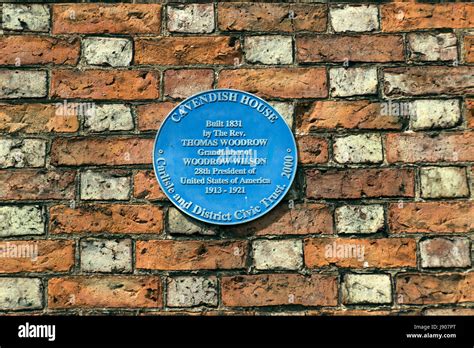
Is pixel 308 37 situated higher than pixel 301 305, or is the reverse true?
pixel 308 37

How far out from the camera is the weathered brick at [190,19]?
178 inches

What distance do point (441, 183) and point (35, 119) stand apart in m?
2.17

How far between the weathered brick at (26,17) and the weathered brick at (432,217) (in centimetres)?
210

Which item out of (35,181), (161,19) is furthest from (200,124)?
(35,181)

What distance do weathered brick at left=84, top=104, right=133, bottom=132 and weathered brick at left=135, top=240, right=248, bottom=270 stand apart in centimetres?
63

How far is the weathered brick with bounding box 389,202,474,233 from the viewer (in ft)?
14.3

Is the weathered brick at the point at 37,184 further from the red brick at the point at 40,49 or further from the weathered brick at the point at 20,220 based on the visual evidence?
the red brick at the point at 40,49

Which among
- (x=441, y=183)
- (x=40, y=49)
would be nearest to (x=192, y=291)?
(x=441, y=183)

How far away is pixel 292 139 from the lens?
4.39 m

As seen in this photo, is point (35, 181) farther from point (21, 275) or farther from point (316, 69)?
point (316, 69)

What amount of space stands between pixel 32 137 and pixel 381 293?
78.4 inches

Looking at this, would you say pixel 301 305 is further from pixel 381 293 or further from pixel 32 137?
pixel 32 137

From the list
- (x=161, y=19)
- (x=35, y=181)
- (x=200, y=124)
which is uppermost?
(x=161, y=19)

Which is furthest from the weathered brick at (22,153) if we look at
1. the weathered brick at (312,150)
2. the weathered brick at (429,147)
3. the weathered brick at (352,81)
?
the weathered brick at (429,147)
